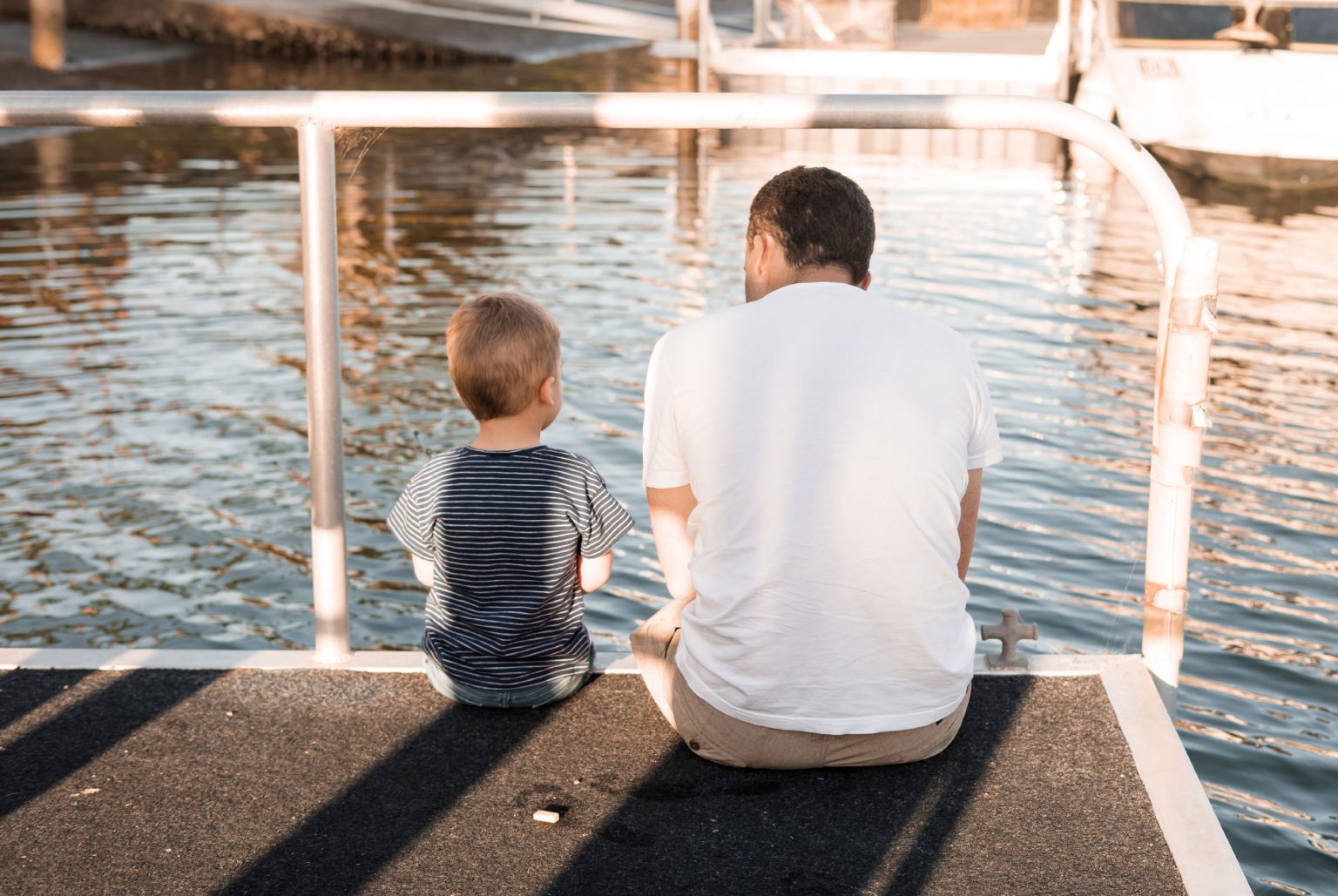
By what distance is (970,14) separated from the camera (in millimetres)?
22234

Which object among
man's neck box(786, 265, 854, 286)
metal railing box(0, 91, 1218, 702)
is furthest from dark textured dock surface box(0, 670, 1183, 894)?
A: man's neck box(786, 265, 854, 286)

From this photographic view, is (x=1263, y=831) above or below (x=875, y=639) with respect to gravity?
below

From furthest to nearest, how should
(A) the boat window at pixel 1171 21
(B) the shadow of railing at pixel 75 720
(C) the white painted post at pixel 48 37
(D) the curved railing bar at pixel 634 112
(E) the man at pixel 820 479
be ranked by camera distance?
1. (C) the white painted post at pixel 48 37
2. (A) the boat window at pixel 1171 21
3. (D) the curved railing bar at pixel 634 112
4. (B) the shadow of railing at pixel 75 720
5. (E) the man at pixel 820 479

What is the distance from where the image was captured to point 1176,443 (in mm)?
3115

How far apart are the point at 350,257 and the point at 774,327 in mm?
9984

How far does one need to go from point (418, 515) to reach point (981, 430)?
1.16 meters

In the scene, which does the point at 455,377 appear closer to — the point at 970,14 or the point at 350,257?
the point at 350,257

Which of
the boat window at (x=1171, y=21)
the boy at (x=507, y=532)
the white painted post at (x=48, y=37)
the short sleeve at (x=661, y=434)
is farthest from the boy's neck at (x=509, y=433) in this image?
the white painted post at (x=48, y=37)

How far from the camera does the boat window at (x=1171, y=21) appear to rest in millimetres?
16438

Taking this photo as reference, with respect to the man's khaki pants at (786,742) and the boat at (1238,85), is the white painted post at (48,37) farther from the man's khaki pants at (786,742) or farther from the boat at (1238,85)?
the man's khaki pants at (786,742)

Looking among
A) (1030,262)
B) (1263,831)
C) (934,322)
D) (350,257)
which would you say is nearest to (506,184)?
(350,257)

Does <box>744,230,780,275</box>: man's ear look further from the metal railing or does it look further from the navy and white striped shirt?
the navy and white striped shirt

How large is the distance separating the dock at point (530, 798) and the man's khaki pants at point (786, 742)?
4cm

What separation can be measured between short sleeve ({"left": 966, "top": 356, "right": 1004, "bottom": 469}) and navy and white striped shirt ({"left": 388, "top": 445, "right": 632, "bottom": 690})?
0.78 metres
